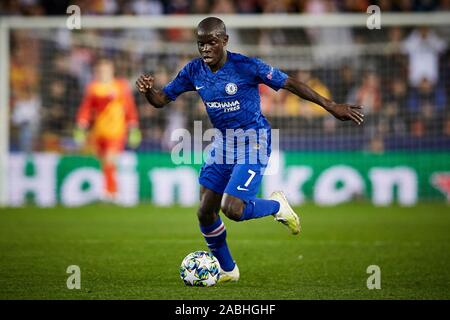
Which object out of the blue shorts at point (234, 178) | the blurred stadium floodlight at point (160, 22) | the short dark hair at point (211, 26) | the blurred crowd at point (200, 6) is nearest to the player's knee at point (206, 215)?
the blue shorts at point (234, 178)

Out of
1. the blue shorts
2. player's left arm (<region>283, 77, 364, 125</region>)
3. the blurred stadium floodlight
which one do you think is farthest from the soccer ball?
the blurred stadium floodlight

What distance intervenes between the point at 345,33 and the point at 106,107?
538cm

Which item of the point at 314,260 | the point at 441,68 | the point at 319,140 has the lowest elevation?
the point at 314,260

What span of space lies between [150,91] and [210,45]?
75cm

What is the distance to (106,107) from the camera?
1712 centimetres

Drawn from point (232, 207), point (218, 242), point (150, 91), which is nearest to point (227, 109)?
point (150, 91)

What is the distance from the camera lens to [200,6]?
1959cm

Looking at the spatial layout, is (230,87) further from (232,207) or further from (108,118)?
(108,118)

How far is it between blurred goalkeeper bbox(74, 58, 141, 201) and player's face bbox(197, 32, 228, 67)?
8972mm

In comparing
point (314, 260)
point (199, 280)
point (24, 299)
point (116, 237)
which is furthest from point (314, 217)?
point (24, 299)

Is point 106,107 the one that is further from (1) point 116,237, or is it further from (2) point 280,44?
(1) point 116,237

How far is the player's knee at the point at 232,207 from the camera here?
775cm

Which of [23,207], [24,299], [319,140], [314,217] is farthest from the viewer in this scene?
[319,140]

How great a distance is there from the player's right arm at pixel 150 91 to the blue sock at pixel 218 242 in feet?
3.90
